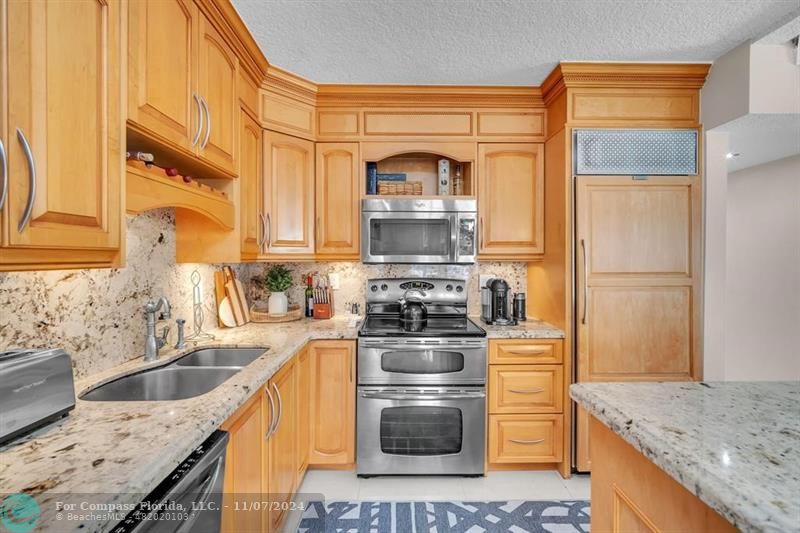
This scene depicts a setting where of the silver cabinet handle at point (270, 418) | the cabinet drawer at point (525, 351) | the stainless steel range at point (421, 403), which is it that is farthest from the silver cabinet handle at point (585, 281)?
the silver cabinet handle at point (270, 418)

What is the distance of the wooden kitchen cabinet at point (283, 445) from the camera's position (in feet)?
5.17

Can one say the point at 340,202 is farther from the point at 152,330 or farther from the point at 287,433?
the point at 287,433

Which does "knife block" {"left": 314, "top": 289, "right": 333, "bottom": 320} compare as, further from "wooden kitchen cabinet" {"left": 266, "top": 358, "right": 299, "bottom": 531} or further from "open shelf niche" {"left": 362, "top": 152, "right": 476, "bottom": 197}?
"open shelf niche" {"left": 362, "top": 152, "right": 476, "bottom": 197}

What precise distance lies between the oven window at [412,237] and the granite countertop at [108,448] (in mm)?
1332

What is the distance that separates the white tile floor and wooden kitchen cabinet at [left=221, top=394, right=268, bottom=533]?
778mm

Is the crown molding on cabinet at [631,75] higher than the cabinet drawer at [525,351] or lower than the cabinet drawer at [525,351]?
higher

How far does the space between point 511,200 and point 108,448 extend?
7.92 ft

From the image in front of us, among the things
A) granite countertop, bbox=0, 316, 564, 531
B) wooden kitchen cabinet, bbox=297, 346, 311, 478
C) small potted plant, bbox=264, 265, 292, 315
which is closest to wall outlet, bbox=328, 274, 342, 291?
small potted plant, bbox=264, 265, 292, 315

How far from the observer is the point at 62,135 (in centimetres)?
85

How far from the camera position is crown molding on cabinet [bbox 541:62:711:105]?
7.15 feet

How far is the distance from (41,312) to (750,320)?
458cm

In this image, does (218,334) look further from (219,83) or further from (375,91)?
(375,91)

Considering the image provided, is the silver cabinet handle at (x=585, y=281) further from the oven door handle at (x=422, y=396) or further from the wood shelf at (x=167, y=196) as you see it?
the wood shelf at (x=167, y=196)

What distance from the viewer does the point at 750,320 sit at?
313 cm
